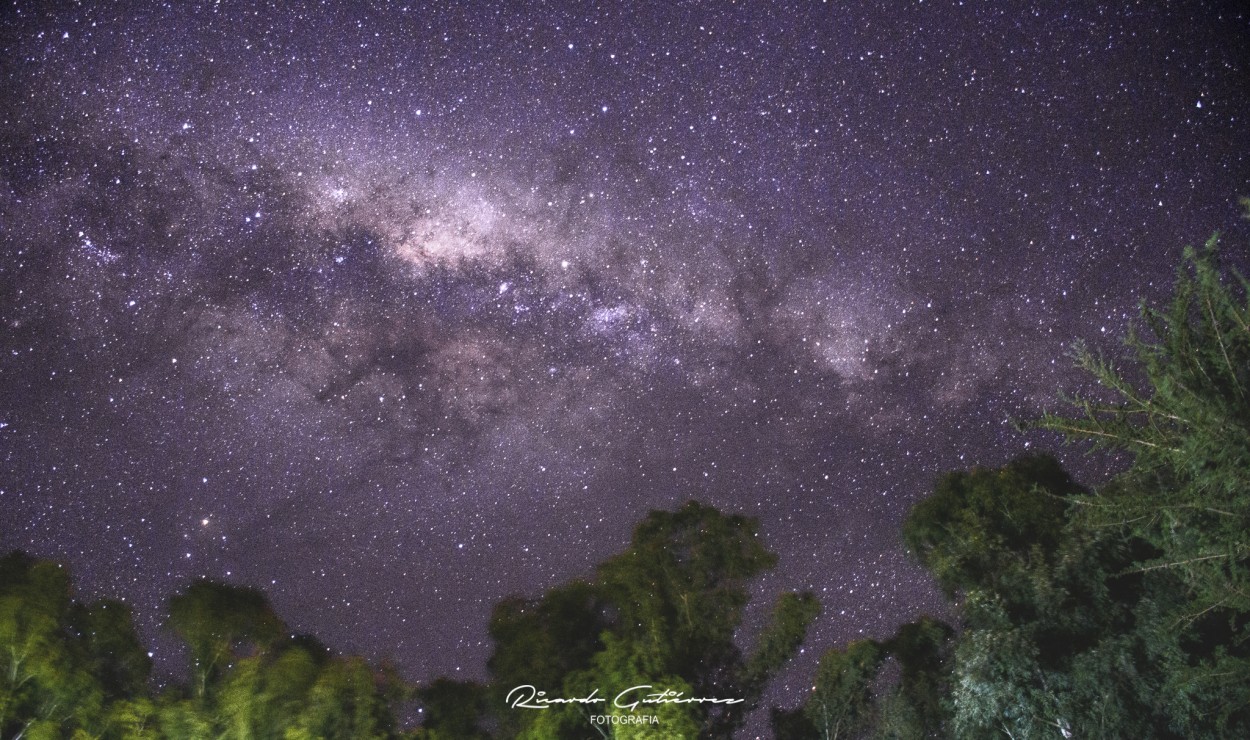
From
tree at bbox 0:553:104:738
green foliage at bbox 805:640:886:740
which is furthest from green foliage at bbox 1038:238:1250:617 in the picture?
tree at bbox 0:553:104:738

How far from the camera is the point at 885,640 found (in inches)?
713

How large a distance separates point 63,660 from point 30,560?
252 cm

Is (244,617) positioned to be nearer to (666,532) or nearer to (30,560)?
(30,560)

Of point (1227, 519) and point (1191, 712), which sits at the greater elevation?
point (1227, 519)

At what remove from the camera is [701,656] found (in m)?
20.2

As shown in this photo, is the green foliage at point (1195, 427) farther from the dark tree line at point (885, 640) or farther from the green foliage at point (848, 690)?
the green foliage at point (848, 690)

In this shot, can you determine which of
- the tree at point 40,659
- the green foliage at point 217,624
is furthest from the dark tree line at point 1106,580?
the tree at point 40,659

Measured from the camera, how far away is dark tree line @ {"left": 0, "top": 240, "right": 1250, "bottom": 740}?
6.90 metres

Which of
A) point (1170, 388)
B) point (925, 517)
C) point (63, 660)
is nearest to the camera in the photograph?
point (1170, 388)

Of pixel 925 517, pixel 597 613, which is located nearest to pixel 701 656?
pixel 597 613

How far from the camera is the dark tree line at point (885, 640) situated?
6.90m
